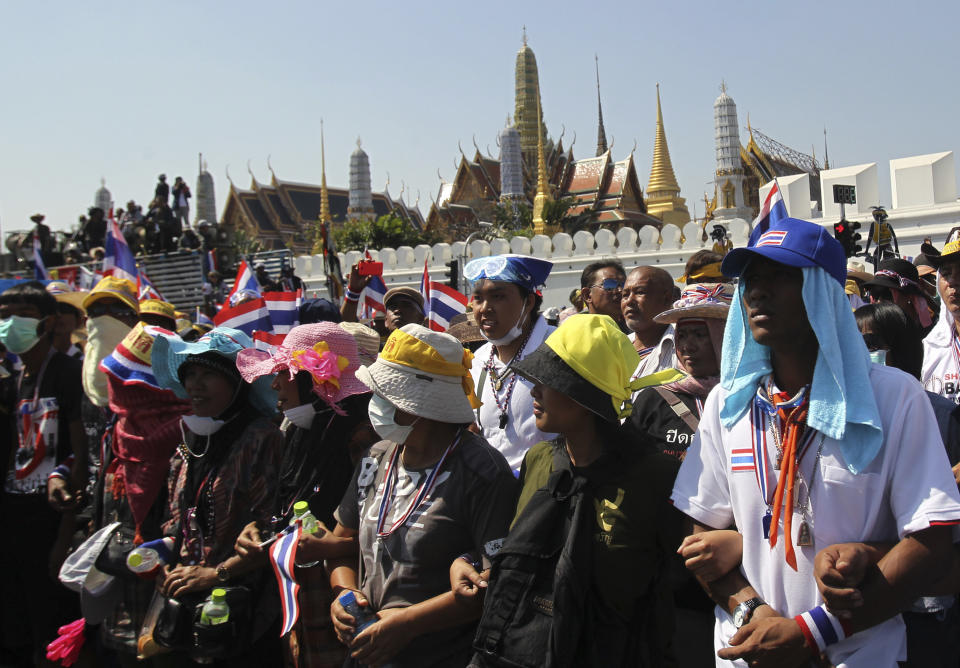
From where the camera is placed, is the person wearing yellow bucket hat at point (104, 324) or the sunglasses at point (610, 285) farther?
the sunglasses at point (610, 285)

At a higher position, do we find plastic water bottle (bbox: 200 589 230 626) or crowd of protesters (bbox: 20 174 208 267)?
crowd of protesters (bbox: 20 174 208 267)

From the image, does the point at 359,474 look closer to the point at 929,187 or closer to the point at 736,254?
the point at 736,254

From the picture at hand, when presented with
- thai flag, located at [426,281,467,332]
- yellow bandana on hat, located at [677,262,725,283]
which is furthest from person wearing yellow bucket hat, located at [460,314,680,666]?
thai flag, located at [426,281,467,332]

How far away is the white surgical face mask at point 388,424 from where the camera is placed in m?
2.58

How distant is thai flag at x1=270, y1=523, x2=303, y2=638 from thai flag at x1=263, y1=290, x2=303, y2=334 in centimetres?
354

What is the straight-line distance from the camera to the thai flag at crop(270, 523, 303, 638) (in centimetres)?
276

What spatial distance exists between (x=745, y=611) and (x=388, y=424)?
47.8 inches

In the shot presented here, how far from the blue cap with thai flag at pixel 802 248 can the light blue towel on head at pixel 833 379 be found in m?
0.03

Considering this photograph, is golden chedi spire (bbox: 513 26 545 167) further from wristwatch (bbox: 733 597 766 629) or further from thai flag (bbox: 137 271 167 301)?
wristwatch (bbox: 733 597 766 629)

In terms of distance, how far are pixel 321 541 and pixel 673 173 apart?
3696 centimetres

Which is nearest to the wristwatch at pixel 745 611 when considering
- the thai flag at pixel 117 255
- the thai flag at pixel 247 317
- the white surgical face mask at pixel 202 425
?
the white surgical face mask at pixel 202 425

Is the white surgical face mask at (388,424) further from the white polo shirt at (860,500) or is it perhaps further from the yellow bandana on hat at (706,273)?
the yellow bandana on hat at (706,273)

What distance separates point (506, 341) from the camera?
144 inches

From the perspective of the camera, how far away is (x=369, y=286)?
24.6 feet
